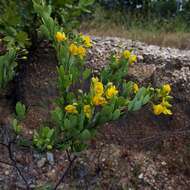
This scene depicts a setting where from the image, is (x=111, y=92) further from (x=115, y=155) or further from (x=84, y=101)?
(x=115, y=155)

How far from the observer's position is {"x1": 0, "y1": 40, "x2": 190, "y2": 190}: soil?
11.1 ft

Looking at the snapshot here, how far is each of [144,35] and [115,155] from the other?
253 cm

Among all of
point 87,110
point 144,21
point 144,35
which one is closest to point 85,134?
point 87,110

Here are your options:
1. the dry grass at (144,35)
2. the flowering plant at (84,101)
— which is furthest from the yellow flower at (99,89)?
the dry grass at (144,35)

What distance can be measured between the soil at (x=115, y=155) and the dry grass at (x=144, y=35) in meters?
1.98

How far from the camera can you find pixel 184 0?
291 inches

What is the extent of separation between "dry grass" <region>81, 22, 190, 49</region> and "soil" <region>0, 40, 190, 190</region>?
1.98 meters

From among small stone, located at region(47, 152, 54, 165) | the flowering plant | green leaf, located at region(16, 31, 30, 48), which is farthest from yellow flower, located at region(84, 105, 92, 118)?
green leaf, located at region(16, 31, 30, 48)

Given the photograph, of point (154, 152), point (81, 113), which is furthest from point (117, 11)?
point (81, 113)

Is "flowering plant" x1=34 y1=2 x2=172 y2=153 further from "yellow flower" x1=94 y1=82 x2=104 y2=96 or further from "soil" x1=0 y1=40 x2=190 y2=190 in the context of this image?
"soil" x1=0 y1=40 x2=190 y2=190

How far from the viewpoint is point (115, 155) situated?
11.6 feet

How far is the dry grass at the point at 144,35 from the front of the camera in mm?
5562

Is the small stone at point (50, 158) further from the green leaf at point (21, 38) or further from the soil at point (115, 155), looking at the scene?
the green leaf at point (21, 38)

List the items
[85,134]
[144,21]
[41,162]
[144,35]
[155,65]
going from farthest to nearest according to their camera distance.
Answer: [144,21] < [144,35] < [155,65] < [41,162] < [85,134]
